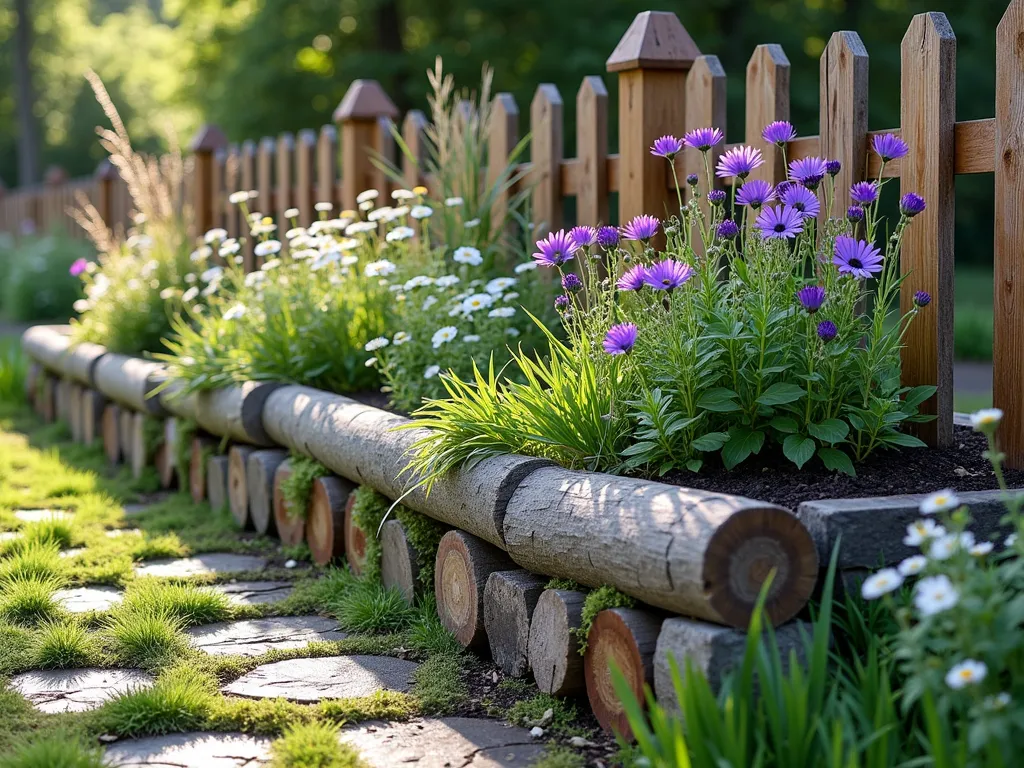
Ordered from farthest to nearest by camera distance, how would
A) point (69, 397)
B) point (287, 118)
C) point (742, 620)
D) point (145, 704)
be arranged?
point (287, 118)
point (69, 397)
point (145, 704)
point (742, 620)

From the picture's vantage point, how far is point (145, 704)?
8.51 ft

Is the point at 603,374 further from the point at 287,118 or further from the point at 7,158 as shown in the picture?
→ the point at 7,158

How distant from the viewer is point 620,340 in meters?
2.61

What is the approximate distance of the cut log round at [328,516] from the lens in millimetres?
4000

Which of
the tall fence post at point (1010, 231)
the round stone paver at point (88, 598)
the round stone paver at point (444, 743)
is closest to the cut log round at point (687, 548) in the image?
the round stone paver at point (444, 743)

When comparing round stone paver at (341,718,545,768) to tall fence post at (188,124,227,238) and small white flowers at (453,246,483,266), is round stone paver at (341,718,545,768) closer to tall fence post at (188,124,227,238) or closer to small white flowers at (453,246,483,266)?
small white flowers at (453,246,483,266)

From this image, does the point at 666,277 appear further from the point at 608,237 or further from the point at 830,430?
the point at 830,430

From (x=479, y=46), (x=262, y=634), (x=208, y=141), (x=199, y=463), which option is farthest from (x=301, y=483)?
(x=479, y=46)

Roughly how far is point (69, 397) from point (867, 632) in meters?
5.96

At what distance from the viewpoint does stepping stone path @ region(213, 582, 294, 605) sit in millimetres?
3668

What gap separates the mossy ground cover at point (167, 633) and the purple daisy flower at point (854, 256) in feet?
4.10

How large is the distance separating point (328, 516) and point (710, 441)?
1.71 meters

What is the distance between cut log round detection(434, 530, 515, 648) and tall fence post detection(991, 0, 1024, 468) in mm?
1343

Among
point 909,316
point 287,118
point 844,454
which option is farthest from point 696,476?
point 287,118
